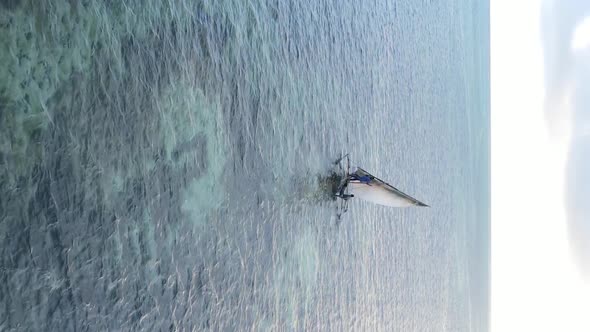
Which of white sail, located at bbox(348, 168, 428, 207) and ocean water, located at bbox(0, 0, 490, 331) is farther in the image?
white sail, located at bbox(348, 168, 428, 207)

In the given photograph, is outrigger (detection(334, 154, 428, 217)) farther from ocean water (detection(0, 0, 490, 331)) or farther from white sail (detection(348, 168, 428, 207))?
ocean water (detection(0, 0, 490, 331))

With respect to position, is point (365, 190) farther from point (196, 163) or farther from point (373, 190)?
point (196, 163)

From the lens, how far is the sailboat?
→ 366 cm

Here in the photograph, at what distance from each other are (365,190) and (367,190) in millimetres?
18

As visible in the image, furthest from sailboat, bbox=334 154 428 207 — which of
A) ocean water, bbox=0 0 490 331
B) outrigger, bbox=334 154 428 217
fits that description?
ocean water, bbox=0 0 490 331

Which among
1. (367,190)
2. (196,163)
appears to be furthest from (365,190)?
(196,163)

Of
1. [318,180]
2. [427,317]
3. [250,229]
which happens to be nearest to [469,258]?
[427,317]

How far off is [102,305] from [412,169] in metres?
4.63

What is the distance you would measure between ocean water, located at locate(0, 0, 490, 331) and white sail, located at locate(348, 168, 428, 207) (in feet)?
0.70

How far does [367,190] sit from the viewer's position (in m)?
3.71

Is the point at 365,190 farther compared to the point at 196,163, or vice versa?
the point at 365,190

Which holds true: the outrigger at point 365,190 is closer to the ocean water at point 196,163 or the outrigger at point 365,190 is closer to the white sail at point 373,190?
the white sail at point 373,190

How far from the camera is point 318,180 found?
3.49m

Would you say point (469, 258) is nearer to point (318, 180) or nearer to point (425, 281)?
point (425, 281)
